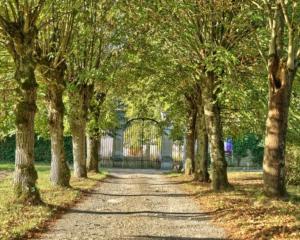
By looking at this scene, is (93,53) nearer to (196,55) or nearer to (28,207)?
(196,55)

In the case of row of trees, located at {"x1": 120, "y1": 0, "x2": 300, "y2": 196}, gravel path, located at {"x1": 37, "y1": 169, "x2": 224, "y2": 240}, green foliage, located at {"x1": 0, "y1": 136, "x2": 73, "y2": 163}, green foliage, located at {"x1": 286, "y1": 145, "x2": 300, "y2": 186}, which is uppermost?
row of trees, located at {"x1": 120, "y1": 0, "x2": 300, "y2": 196}

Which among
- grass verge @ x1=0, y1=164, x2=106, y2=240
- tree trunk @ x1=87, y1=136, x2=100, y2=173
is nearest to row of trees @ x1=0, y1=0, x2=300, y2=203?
grass verge @ x1=0, y1=164, x2=106, y2=240

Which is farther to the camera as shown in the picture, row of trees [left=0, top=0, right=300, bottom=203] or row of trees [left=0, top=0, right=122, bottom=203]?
row of trees [left=0, top=0, right=300, bottom=203]

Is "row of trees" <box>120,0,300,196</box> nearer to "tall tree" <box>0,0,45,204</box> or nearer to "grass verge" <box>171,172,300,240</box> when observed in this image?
"grass verge" <box>171,172,300,240</box>

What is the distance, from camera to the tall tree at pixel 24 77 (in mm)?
14625

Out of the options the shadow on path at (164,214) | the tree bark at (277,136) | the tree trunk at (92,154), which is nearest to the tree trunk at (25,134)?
the shadow on path at (164,214)

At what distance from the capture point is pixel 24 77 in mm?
15023

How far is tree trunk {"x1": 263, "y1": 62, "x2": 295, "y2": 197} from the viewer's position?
15.5 metres

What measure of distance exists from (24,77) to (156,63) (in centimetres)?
849

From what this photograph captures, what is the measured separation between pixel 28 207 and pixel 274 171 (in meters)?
6.63

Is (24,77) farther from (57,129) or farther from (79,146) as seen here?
(79,146)

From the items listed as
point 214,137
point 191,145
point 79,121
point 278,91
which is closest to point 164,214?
point 278,91

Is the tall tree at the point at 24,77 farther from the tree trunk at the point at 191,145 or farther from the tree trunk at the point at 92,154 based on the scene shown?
the tree trunk at the point at 92,154

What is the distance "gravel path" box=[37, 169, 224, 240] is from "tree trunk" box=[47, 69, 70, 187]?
2.40 meters
